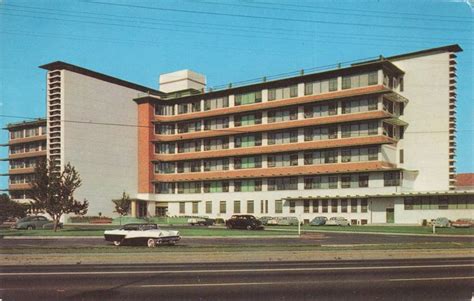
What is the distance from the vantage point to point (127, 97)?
267 ft

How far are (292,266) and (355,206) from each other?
46859 mm

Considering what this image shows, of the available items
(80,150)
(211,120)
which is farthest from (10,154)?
(211,120)

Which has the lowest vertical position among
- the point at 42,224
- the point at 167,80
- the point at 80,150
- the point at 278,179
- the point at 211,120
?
the point at 42,224

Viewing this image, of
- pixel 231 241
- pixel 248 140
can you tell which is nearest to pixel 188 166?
pixel 248 140

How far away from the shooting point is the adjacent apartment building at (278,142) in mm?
60656

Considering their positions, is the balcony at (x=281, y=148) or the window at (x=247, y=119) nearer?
the balcony at (x=281, y=148)

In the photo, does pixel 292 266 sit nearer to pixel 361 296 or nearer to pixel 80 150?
pixel 361 296

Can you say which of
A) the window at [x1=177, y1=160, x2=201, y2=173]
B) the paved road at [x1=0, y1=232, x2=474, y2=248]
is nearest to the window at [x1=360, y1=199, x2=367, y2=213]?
the window at [x1=177, y1=160, x2=201, y2=173]

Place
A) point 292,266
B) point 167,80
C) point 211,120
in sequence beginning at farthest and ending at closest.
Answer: point 167,80 → point 211,120 → point 292,266

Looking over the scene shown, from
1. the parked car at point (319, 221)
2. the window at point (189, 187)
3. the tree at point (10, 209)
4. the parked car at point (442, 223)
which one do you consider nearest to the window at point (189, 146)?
the window at point (189, 187)

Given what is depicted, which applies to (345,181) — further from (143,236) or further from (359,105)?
(143,236)

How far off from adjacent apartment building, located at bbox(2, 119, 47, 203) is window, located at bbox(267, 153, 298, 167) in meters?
44.1

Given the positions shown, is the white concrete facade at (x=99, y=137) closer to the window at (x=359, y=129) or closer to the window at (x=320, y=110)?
the window at (x=320, y=110)

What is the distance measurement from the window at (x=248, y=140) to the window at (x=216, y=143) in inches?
75.1
